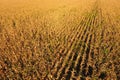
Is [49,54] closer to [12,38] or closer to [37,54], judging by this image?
[37,54]

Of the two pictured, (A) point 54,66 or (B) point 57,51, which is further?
(B) point 57,51

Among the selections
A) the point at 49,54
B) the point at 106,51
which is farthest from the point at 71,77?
the point at 106,51

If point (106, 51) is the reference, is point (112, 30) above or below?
above

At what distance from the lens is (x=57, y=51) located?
8.56 meters

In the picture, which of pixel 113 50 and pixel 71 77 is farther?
pixel 113 50

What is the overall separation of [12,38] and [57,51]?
333 cm

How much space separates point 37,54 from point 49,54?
0.51m

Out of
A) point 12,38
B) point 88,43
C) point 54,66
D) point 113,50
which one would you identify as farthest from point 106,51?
point 12,38

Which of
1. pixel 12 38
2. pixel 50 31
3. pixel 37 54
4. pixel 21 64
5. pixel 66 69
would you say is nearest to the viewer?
pixel 66 69

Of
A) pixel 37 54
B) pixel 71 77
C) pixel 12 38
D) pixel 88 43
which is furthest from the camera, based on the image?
pixel 12 38

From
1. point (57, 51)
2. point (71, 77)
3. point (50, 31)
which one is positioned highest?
point (50, 31)

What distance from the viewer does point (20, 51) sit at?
8688mm

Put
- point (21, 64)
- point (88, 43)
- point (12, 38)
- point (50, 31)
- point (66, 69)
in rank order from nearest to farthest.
A: point (66, 69)
point (21, 64)
point (88, 43)
point (12, 38)
point (50, 31)

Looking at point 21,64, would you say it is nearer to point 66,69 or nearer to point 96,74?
point 66,69
